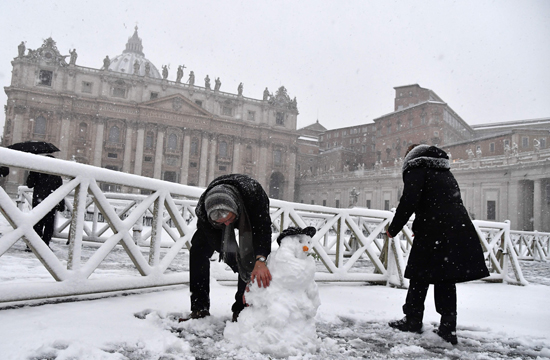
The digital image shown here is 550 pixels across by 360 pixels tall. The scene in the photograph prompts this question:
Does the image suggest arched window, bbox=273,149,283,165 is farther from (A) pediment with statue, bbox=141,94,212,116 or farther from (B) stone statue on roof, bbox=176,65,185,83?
(B) stone statue on roof, bbox=176,65,185,83

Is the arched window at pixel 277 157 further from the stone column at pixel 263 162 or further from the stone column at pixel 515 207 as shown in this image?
the stone column at pixel 515 207

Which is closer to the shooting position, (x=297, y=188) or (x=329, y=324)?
(x=329, y=324)

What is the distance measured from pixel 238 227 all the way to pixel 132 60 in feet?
291

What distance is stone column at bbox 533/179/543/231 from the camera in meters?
28.9

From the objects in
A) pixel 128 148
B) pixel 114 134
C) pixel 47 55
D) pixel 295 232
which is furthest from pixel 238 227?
pixel 47 55

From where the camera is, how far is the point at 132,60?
81438 mm

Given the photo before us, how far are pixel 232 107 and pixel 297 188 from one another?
57.6 ft

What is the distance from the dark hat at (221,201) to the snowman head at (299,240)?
0.46 meters

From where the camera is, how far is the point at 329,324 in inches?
127

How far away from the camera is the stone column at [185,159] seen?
54.9 m

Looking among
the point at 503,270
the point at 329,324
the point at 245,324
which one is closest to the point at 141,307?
the point at 245,324

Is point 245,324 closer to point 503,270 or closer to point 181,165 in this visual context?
point 503,270

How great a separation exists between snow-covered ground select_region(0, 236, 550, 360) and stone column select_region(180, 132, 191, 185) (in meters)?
51.5

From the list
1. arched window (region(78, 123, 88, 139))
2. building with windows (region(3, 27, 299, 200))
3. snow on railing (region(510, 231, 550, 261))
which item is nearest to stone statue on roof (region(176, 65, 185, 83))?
building with windows (region(3, 27, 299, 200))
